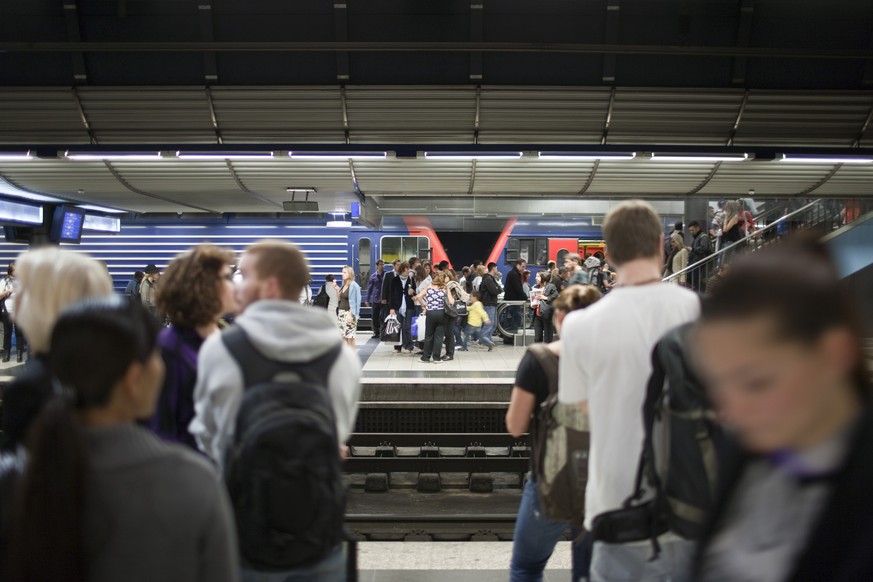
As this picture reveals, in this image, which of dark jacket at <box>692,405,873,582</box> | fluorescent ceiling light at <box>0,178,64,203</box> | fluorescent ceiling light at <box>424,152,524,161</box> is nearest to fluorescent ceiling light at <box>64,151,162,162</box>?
fluorescent ceiling light at <box>0,178,64,203</box>

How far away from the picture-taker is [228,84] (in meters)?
9.22

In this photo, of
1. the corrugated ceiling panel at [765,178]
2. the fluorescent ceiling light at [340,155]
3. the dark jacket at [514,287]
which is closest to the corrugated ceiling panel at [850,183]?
the corrugated ceiling panel at [765,178]

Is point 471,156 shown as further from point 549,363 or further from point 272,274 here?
point 272,274

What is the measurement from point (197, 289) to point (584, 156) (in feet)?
25.9

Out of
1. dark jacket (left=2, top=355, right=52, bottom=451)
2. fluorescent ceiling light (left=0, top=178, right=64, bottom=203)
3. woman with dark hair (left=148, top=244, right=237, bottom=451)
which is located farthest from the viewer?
fluorescent ceiling light (left=0, top=178, right=64, bottom=203)

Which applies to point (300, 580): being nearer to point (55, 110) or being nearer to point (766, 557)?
point (766, 557)

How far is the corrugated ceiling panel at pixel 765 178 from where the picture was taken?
1027cm

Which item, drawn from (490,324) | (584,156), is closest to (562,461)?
(584,156)

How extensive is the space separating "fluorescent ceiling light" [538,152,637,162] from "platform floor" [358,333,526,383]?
10.1 feet

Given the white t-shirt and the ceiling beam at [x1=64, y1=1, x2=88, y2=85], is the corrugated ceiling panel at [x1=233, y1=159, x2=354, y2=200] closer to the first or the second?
the ceiling beam at [x1=64, y1=1, x2=88, y2=85]

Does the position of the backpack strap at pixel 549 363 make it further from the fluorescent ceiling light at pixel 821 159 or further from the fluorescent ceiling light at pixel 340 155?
the fluorescent ceiling light at pixel 821 159

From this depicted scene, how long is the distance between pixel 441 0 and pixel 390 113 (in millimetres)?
1553

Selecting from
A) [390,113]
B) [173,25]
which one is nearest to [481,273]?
[390,113]

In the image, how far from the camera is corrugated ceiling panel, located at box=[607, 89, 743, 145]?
9133mm
